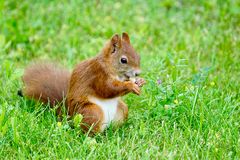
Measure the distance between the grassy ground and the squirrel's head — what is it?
1.08 feet

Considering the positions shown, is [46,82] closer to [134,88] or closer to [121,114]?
→ [121,114]

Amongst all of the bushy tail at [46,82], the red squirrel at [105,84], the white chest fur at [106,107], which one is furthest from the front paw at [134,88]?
the bushy tail at [46,82]

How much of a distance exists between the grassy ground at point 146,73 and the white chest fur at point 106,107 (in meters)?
0.06

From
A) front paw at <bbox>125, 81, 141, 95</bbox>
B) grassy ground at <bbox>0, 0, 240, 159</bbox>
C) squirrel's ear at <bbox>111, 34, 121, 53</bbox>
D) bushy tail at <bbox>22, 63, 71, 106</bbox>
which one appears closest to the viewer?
grassy ground at <bbox>0, 0, 240, 159</bbox>

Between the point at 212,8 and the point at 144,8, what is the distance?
2.26 ft

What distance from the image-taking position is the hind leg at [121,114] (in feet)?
13.3

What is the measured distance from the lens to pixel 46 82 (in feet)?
14.0

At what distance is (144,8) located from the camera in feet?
21.1

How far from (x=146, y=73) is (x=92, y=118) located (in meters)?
0.92

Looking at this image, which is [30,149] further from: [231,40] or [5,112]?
[231,40]

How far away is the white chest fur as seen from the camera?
3977mm

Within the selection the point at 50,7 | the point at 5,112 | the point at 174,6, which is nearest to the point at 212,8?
the point at 174,6

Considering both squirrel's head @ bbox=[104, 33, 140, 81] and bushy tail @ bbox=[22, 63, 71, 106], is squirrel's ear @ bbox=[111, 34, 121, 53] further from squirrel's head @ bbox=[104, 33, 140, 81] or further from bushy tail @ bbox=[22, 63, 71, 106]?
bushy tail @ bbox=[22, 63, 71, 106]

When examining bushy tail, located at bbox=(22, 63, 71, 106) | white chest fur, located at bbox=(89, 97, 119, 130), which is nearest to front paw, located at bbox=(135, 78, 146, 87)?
white chest fur, located at bbox=(89, 97, 119, 130)
